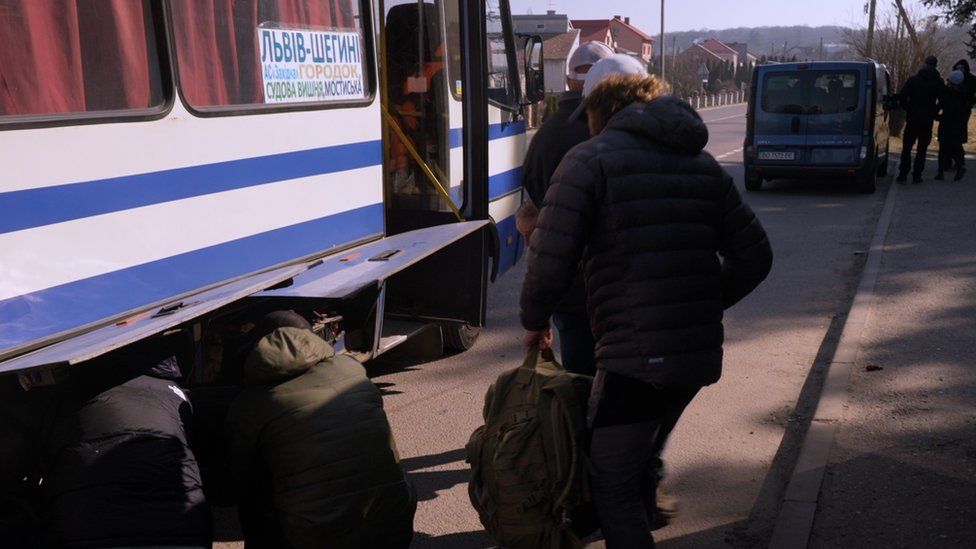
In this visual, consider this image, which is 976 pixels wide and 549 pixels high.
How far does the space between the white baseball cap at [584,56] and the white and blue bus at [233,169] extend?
110 cm

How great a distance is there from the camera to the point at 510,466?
3.40m

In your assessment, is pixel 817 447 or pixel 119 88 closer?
pixel 119 88

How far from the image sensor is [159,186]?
4.14 meters

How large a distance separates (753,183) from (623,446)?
14.1 m

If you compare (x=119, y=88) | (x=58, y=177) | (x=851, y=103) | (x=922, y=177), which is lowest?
(x=922, y=177)

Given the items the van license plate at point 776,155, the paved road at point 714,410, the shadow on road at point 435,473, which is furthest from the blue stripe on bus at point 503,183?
the van license plate at point 776,155

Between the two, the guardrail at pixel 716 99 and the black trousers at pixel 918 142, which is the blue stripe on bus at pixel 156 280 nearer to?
the black trousers at pixel 918 142

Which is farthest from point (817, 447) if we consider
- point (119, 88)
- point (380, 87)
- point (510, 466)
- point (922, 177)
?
point (922, 177)

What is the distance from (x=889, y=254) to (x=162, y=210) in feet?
27.3

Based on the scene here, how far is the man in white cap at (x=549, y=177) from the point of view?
4211 millimetres

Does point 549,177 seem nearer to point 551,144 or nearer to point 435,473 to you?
point 551,144

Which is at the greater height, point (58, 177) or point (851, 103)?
point (58, 177)

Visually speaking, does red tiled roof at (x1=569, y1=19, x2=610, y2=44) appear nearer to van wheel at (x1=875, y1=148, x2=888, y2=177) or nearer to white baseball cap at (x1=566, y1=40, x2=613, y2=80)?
van wheel at (x1=875, y1=148, x2=888, y2=177)

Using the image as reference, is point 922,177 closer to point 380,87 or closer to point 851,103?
point 851,103
